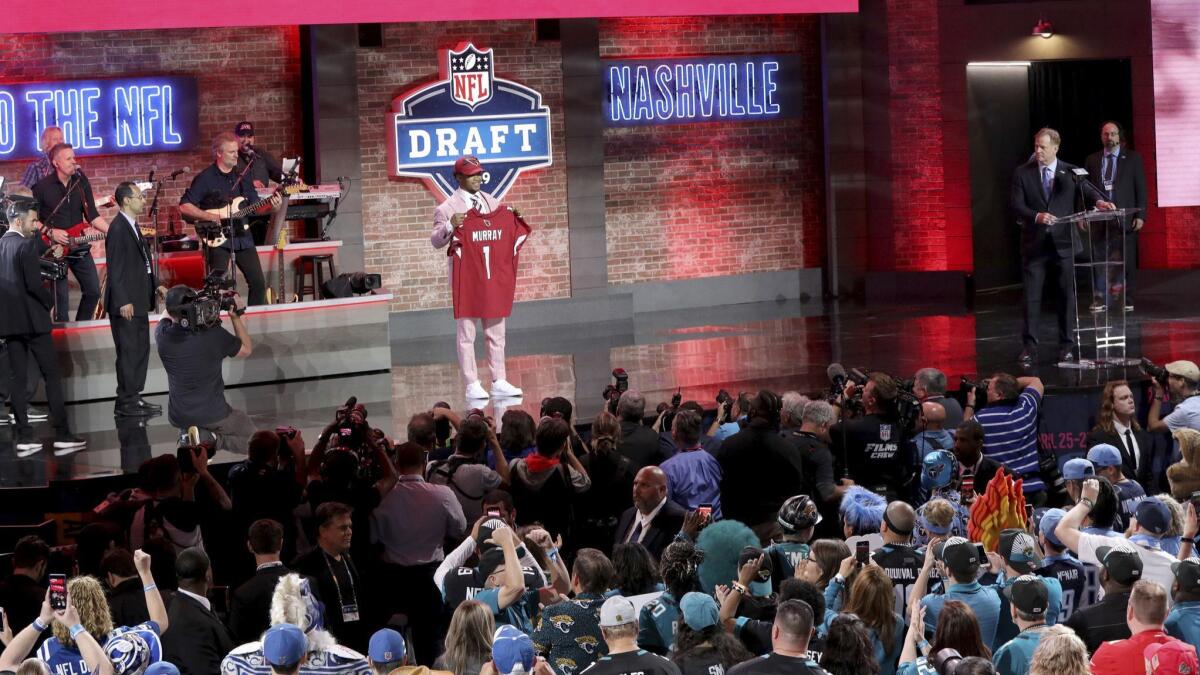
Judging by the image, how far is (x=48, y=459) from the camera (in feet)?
33.7

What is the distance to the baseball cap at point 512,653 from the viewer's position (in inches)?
198

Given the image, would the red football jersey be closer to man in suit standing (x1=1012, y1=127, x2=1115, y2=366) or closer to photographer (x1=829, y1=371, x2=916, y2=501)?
man in suit standing (x1=1012, y1=127, x2=1115, y2=366)

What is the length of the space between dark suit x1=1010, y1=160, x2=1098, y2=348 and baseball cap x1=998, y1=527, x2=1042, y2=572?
6.31 m

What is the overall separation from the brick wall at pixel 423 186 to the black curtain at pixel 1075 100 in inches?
219

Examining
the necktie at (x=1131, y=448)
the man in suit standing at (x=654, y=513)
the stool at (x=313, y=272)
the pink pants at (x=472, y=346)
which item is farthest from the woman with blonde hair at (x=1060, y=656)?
the stool at (x=313, y=272)

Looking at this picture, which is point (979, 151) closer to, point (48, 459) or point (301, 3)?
point (301, 3)

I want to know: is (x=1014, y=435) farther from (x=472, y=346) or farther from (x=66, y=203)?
(x=66, y=203)

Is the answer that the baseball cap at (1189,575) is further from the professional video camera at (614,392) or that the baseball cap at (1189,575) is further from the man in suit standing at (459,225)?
the man in suit standing at (459,225)

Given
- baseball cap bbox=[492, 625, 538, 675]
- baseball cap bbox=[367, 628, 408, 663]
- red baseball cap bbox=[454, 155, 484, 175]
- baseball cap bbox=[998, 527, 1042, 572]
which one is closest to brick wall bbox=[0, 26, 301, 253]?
red baseball cap bbox=[454, 155, 484, 175]

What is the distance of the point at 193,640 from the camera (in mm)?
6121

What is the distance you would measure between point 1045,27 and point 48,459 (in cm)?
1153

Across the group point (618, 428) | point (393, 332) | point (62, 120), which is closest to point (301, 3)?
point (62, 120)

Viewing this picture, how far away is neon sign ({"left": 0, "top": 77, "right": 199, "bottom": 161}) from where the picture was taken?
14.4 metres

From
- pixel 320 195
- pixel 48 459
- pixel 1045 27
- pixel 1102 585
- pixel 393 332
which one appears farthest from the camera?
pixel 1045 27
